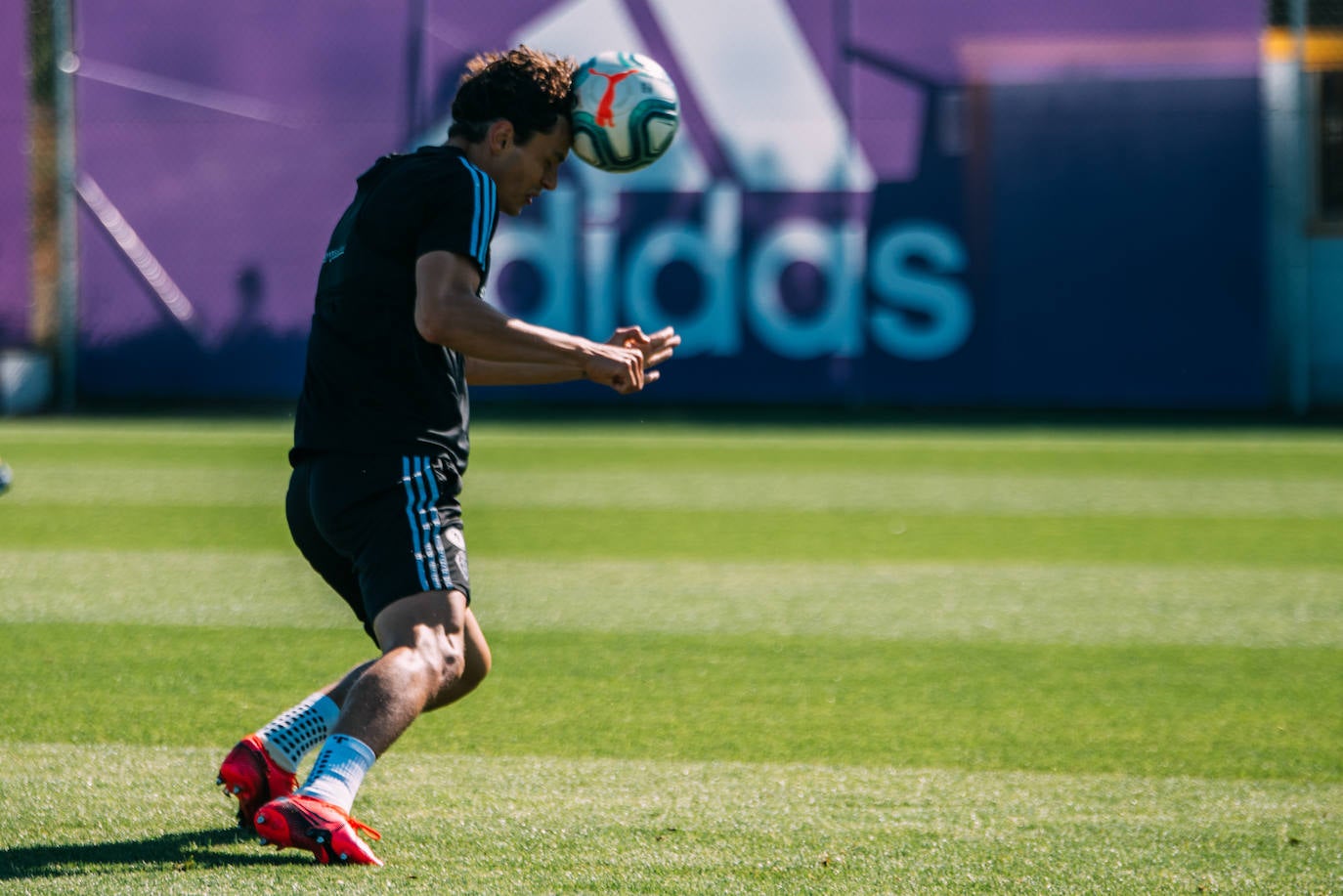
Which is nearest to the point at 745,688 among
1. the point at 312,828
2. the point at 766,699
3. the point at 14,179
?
the point at 766,699

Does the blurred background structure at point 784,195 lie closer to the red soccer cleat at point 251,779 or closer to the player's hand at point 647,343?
the player's hand at point 647,343

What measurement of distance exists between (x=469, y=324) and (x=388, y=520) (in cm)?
47

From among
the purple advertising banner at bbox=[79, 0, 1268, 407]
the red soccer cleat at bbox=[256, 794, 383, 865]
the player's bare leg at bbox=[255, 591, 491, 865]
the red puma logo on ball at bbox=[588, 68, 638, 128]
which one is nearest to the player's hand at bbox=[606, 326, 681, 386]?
the red puma logo on ball at bbox=[588, 68, 638, 128]

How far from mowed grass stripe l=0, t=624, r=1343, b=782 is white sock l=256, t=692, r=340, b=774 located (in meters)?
0.75

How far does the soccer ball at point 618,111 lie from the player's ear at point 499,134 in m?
0.18

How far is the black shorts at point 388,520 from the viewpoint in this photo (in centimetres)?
384

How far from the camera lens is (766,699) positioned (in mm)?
5633

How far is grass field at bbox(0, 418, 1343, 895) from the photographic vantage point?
12.7 feet

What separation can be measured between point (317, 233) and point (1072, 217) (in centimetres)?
779

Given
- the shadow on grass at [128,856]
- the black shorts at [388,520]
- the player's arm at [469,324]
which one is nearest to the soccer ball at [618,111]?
the player's arm at [469,324]

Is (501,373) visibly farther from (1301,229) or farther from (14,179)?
(14,179)

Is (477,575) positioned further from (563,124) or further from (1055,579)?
(563,124)

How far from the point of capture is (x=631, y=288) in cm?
1800

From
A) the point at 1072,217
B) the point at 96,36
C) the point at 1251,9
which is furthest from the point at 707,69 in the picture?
the point at 96,36
